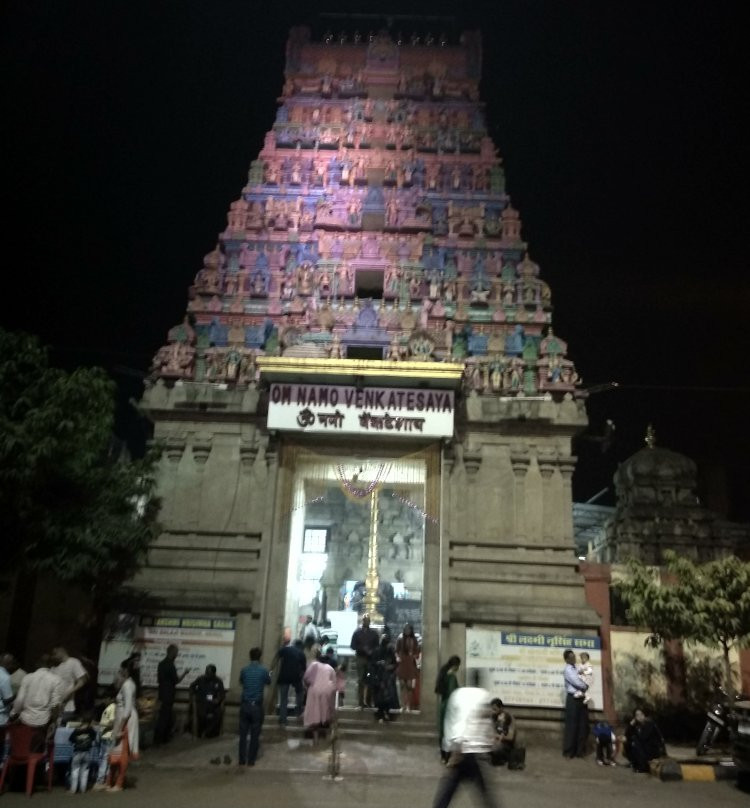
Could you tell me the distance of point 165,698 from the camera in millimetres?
13180

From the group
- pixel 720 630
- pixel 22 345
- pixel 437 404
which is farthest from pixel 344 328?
pixel 720 630

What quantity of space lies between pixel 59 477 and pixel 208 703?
496cm

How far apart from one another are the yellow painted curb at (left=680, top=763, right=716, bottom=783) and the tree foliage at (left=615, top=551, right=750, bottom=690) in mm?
1836

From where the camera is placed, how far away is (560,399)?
56.6 feet

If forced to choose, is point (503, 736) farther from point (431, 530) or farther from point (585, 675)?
point (431, 530)

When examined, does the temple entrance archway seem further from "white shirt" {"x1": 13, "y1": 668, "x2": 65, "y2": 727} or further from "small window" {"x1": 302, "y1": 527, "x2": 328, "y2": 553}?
"white shirt" {"x1": 13, "y1": 668, "x2": 65, "y2": 727}

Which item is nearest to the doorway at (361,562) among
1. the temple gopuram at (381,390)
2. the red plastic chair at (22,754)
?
the temple gopuram at (381,390)

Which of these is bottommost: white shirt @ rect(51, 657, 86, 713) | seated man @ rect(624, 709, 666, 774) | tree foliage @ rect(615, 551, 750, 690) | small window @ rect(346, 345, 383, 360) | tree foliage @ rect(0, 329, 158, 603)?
seated man @ rect(624, 709, 666, 774)

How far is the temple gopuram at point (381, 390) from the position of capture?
15.4m

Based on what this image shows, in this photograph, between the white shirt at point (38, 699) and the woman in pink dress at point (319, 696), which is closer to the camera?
the white shirt at point (38, 699)

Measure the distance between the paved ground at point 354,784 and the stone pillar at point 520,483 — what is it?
4743 mm

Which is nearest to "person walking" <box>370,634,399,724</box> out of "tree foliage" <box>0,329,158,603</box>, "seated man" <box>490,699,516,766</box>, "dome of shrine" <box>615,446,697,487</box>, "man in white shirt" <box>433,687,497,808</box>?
"seated man" <box>490,699,516,766</box>

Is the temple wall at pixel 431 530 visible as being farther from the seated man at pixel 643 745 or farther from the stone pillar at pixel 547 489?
the seated man at pixel 643 745

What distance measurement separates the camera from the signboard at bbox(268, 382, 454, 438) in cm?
1614
